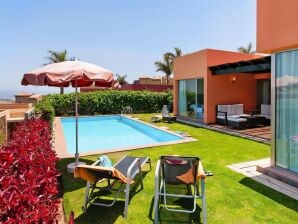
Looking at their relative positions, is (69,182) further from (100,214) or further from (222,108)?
(222,108)

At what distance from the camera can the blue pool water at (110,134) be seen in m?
13.4

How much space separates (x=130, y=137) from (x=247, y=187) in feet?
33.0

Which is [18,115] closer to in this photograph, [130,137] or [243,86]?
[130,137]

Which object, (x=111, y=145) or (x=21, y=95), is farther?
(x=21, y=95)

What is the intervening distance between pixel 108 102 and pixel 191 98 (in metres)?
9.48

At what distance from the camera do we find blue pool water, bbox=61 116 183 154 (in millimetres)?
13380

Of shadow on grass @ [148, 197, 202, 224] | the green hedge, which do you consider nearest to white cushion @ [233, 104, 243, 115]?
the green hedge

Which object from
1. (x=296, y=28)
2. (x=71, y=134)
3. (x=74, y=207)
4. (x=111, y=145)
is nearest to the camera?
(x=74, y=207)

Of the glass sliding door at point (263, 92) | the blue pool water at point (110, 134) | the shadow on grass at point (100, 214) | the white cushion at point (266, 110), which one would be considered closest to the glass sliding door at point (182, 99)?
the blue pool water at point (110, 134)

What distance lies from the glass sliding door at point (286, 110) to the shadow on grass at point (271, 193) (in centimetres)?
116

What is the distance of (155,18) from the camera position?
2175cm

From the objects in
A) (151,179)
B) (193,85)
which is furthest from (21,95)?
(151,179)

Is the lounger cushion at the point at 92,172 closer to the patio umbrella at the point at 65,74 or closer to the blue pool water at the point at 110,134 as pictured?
the patio umbrella at the point at 65,74

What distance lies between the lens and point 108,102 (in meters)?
25.2
